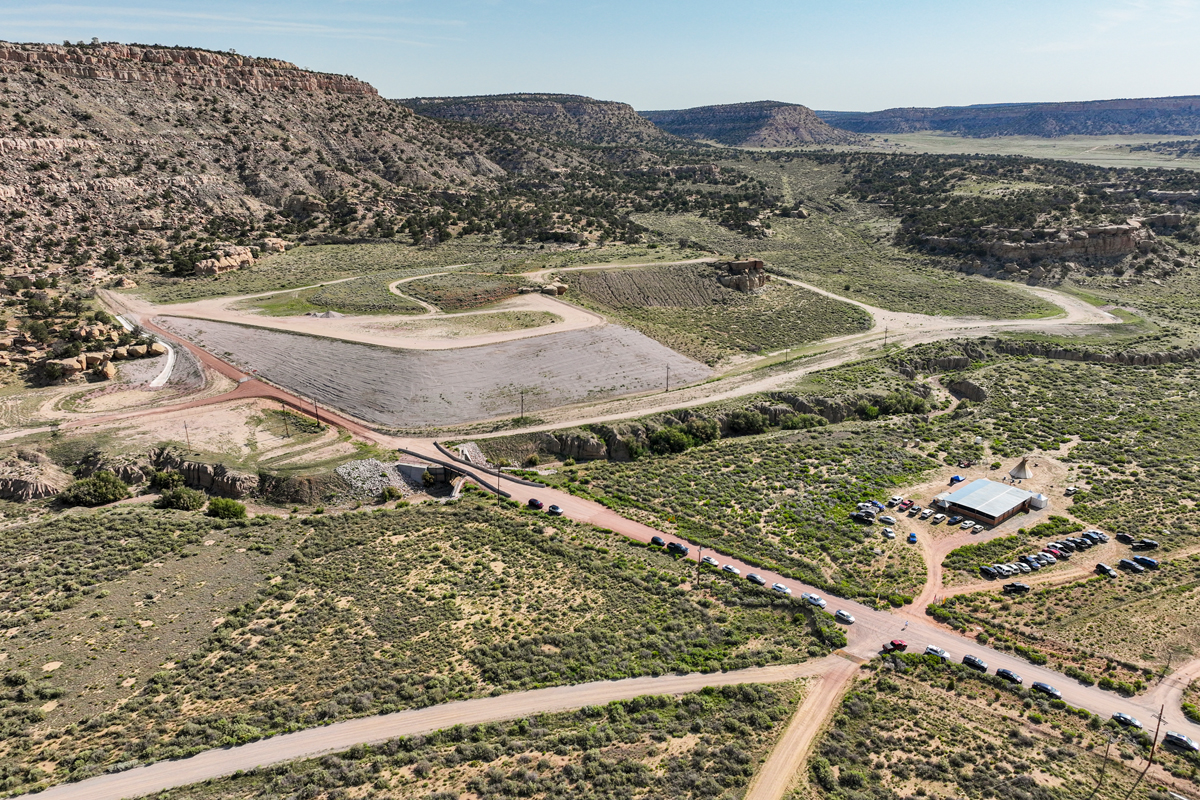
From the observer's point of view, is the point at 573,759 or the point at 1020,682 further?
the point at 1020,682

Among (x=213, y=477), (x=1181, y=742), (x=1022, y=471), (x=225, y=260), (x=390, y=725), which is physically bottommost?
(x=1181, y=742)

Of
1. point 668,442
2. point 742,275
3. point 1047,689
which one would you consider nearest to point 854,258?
point 742,275

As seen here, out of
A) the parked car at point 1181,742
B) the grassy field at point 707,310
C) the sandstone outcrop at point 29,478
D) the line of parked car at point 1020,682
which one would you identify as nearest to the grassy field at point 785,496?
the line of parked car at point 1020,682

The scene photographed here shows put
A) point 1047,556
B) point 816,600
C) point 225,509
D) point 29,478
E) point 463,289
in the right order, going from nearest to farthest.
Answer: point 816,600 → point 1047,556 → point 225,509 → point 29,478 → point 463,289

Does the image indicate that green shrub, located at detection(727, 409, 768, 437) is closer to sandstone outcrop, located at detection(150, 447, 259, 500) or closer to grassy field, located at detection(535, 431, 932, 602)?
grassy field, located at detection(535, 431, 932, 602)

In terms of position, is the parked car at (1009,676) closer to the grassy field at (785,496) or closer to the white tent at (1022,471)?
the grassy field at (785,496)

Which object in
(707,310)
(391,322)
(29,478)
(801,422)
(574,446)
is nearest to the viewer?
(29,478)

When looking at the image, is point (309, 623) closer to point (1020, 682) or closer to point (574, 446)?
point (574, 446)

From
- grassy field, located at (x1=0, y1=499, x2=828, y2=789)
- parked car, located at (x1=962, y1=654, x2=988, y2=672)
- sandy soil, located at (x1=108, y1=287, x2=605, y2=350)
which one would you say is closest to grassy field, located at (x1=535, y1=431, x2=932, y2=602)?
grassy field, located at (x1=0, y1=499, x2=828, y2=789)
